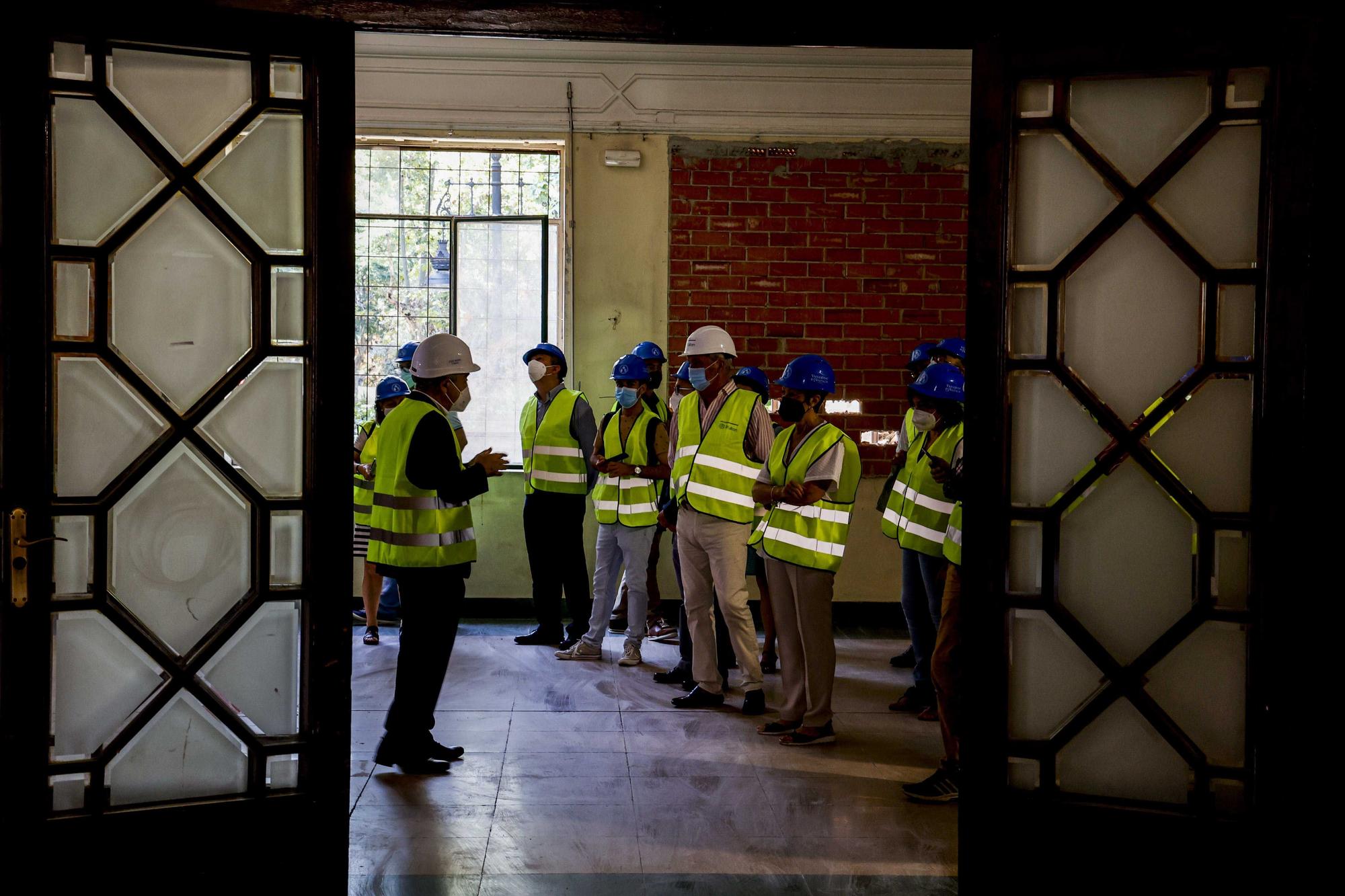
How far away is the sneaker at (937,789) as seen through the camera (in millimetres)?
4148

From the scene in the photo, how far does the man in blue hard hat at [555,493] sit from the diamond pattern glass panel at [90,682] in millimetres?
3848

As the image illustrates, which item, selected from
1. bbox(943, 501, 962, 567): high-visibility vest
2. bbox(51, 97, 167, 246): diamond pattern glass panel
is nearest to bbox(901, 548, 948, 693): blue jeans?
bbox(943, 501, 962, 567): high-visibility vest

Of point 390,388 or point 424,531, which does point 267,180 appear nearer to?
point 424,531

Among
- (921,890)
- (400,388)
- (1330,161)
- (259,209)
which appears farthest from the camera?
(400,388)

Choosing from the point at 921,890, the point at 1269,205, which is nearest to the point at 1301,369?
the point at 1269,205

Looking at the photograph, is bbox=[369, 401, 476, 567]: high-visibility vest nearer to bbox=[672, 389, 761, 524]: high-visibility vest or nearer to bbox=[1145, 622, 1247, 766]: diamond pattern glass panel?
bbox=[672, 389, 761, 524]: high-visibility vest

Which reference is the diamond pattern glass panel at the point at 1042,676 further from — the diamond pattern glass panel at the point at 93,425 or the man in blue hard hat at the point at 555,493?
the man in blue hard hat at the point at 555,493

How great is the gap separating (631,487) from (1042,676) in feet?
11.7

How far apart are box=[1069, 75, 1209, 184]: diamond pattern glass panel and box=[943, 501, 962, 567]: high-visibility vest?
64.3 inches

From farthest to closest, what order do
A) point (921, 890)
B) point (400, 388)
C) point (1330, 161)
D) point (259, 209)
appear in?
1. point (400, 388)
2. point (921, 890)
3. point (259, 209)
4. point (1330, 161)

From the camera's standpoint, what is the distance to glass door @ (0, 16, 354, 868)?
2.78 meters

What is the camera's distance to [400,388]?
6508 mm

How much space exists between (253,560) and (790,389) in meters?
2.64

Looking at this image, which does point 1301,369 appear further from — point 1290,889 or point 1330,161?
point 1290,889
